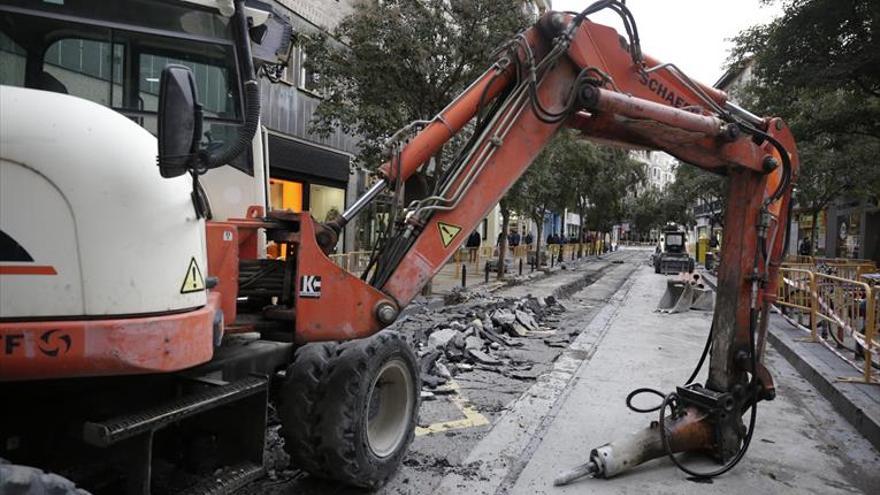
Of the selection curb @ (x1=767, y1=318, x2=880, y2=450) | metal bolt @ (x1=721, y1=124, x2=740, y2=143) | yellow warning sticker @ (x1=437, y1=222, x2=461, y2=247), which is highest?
metal bolt @ (x1=721, y1=124, x2=740, y2=143)

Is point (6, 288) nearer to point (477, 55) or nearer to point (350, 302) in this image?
point (350, 302)

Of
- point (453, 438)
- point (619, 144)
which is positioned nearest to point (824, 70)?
point (619, 144)

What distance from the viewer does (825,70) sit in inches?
505

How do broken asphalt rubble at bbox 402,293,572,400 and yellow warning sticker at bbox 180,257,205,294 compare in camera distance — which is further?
broken asphalt rubble at bbox 402,293,572,400

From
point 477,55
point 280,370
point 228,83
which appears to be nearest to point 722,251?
point 280,370

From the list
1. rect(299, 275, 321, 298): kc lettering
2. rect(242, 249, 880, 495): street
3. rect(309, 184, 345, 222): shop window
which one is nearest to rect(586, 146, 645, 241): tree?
rect(309, 184, 345, 222): shop window

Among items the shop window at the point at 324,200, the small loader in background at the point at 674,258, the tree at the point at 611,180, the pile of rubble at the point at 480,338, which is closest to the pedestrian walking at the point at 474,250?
the shop window at the point at 324,200

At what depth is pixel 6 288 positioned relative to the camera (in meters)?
2.16

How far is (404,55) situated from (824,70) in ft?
28.3

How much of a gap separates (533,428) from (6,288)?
4707mm

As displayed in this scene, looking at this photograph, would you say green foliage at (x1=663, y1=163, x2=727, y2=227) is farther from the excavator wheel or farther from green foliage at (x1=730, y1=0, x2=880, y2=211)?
the excavator wheel

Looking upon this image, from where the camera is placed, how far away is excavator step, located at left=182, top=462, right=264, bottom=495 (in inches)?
115

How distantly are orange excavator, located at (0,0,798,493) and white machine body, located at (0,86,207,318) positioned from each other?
50 millimetres

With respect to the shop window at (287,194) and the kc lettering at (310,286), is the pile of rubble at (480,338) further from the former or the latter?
the shop window at (287,194)
